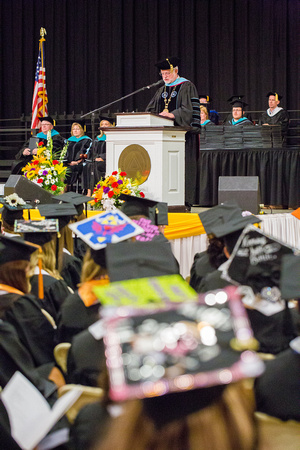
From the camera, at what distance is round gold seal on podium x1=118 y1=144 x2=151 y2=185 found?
19.9 feet

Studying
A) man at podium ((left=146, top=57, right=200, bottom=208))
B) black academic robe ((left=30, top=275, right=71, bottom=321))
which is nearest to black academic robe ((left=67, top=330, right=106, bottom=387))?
black academic robe ((left=30, top=275, right=71, bottom=321))

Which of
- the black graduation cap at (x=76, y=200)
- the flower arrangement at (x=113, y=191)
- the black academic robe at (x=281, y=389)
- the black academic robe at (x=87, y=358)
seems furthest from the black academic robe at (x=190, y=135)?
the black academic robe at (x=281, y=389)

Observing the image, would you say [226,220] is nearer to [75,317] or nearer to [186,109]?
[75,317]

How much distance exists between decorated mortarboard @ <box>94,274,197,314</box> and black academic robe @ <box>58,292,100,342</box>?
0.66 m

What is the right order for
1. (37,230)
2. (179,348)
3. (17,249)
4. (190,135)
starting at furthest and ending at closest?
1. (190,135)
2. (37,230)
3. (17,249)
4. (179,348)

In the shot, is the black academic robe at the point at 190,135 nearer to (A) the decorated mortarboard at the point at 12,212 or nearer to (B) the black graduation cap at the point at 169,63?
(B) the black graduation cap at the point at 169,63

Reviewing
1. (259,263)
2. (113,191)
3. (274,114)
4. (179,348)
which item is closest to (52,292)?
(259,263)

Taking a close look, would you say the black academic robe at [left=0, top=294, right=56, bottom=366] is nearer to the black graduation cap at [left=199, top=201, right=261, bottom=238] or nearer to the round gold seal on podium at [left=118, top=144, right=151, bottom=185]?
the black graduation cap at [left=199, top=201, right=261, bottom=238]

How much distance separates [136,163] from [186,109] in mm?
1269

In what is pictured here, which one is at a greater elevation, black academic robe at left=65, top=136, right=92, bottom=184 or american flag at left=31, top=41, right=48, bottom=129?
american flag at left=31, top=41, right=48, bottom=129

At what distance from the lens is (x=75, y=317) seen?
2.24m

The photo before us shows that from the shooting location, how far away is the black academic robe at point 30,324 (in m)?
2.18

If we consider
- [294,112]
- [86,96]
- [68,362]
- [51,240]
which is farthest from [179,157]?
[86,96]

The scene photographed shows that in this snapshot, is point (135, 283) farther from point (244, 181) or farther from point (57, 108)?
point (57, 108)
